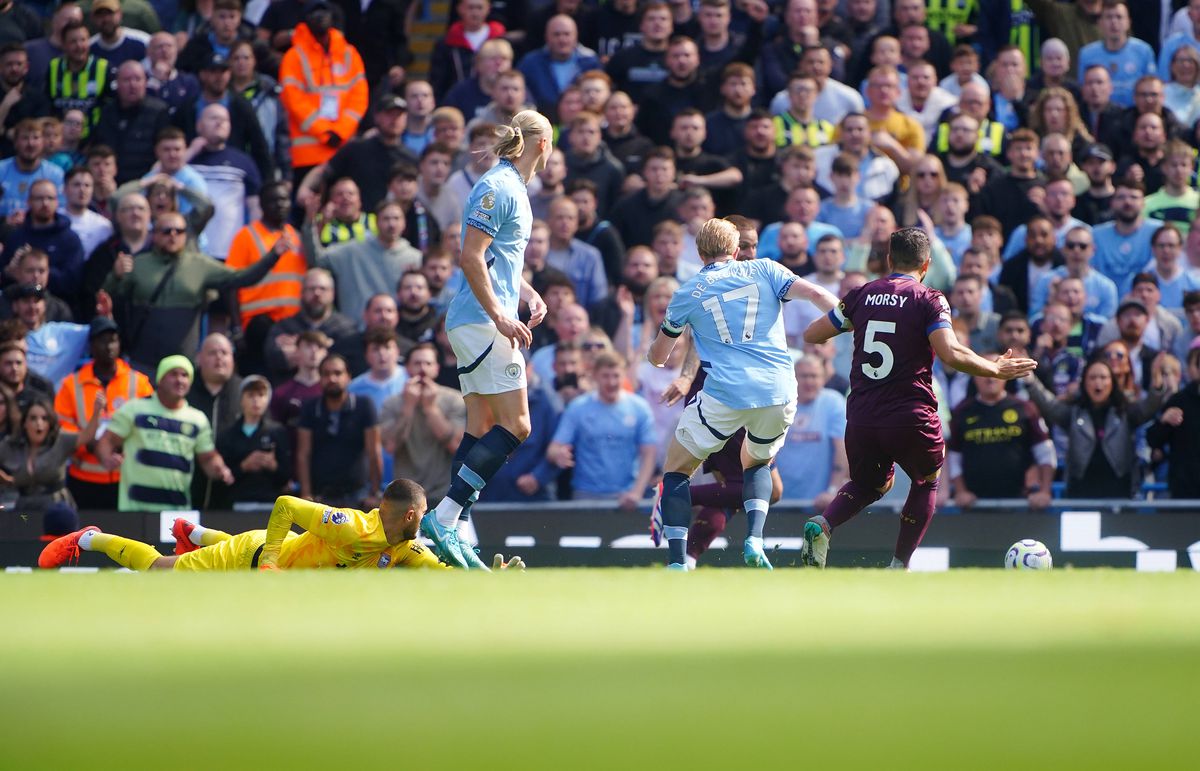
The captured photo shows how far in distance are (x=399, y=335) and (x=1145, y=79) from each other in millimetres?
7032

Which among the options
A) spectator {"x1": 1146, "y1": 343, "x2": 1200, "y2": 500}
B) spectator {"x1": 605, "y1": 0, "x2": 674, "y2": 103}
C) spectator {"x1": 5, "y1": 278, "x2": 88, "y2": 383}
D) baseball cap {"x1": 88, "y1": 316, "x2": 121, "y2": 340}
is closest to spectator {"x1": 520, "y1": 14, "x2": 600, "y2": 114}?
spectator {"x1": 605, "y1": 0, "x2": 674, "y2": 103}

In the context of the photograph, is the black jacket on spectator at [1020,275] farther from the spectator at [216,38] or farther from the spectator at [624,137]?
the spectator at [216,38]

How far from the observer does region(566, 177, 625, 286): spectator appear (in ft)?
45.4

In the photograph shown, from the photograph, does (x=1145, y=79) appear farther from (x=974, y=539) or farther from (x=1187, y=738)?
(x=1187, y=738)

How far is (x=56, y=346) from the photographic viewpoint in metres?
13.2

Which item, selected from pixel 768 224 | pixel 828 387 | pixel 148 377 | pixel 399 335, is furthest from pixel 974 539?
pixel 148 377

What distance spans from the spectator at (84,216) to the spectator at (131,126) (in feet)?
2.89

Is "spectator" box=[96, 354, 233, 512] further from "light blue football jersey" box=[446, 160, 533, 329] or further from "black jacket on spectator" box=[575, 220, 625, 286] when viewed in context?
"light blue football jersey" box=[446, 160, 533, 329]

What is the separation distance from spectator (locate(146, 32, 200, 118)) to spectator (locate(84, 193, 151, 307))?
1.34 metres

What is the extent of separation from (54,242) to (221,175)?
152 centimetres

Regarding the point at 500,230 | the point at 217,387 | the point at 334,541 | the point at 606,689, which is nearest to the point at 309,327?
the point at 217,387

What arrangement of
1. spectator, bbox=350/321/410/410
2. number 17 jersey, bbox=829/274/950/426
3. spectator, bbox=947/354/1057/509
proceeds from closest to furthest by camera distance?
number 17 jersey, bbox=829/274/950/426 → spectator, bbox=947/354/1057/509 → spectator, bbox=350/321/410/410

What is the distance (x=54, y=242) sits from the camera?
1376 cm

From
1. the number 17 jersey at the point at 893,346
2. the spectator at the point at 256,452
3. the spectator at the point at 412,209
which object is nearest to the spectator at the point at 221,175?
the spectator at the point at 412,209
